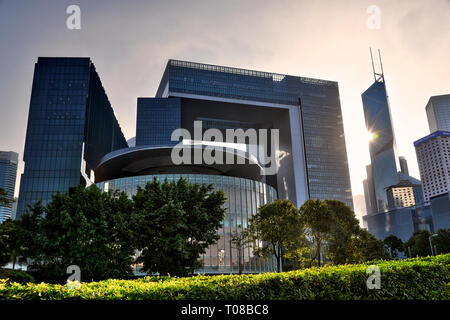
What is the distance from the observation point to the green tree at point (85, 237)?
20969 millimetres

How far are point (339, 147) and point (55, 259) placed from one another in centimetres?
12109

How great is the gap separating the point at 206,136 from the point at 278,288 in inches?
4366

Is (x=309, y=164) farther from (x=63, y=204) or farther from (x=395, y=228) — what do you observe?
(x=63, y=204)

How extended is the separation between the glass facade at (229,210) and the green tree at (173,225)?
72.6ft

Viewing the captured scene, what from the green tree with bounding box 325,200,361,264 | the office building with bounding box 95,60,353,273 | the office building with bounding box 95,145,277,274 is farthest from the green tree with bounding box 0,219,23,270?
the office building with bounding box 95,60,353,273

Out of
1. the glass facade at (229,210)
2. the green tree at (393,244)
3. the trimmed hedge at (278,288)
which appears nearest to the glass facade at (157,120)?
the glass facade at (229,210)

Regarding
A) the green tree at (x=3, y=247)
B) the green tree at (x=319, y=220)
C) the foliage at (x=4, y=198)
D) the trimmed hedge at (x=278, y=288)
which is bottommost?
the trimmed hedge at (x=278, y=288)

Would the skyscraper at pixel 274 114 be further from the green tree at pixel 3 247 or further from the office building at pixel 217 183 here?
the green tree at pixel 3 247

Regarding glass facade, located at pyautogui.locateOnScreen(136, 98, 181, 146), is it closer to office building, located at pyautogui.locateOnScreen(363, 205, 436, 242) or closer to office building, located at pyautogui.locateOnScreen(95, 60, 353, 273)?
office building, located at pyautogui.locateOnScreen(95, 60, 353, 273)

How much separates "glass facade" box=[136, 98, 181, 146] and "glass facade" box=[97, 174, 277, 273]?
59715 millimetres

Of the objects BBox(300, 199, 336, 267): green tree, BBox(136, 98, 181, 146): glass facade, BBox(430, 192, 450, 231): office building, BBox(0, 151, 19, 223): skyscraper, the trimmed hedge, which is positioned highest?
BBox(136, 98, 181, 146): glass facade

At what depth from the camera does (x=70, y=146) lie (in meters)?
79.3

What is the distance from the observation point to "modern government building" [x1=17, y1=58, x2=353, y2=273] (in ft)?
172

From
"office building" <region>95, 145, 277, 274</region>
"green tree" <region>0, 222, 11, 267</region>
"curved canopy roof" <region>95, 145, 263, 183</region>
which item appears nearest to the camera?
"green tree" <region>0, 222, 11, 267</region>
